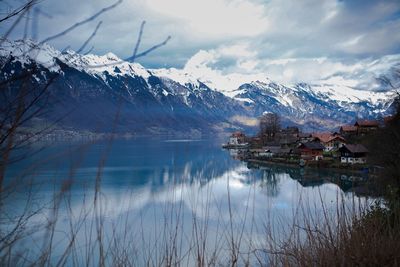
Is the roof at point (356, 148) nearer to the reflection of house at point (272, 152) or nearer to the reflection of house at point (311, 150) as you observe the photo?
the reflection of house at point (311, 150)

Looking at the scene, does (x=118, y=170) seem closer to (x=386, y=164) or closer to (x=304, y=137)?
(x=386, y=164)

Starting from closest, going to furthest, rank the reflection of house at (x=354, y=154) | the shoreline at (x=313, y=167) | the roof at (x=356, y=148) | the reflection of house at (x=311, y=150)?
the shoreline at (x=313, y=167) → the reflection of house at (x=354, y=154) → the roof at (x=356, y=148) → the reflection of house at (x=311, y=150)

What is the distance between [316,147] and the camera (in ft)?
129

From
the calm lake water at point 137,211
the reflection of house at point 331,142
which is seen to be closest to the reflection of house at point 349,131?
the reflection of house at point 331,142

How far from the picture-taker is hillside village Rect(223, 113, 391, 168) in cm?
3228

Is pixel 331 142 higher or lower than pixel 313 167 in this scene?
higher

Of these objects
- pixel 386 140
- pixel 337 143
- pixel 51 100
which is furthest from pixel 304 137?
pixel 51 100

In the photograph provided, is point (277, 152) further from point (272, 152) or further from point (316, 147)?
point (316, 147)

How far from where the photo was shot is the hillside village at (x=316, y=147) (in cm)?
3228

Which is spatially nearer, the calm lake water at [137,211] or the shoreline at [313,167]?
the calm lake water at [137,211]

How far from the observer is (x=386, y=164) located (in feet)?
52.2

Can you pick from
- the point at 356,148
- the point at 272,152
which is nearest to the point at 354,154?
the point at 356,148

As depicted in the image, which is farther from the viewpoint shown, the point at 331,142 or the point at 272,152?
the point at 272,152

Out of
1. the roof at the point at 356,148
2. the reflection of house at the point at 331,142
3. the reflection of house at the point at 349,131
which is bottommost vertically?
the roof at the point at 356,148
